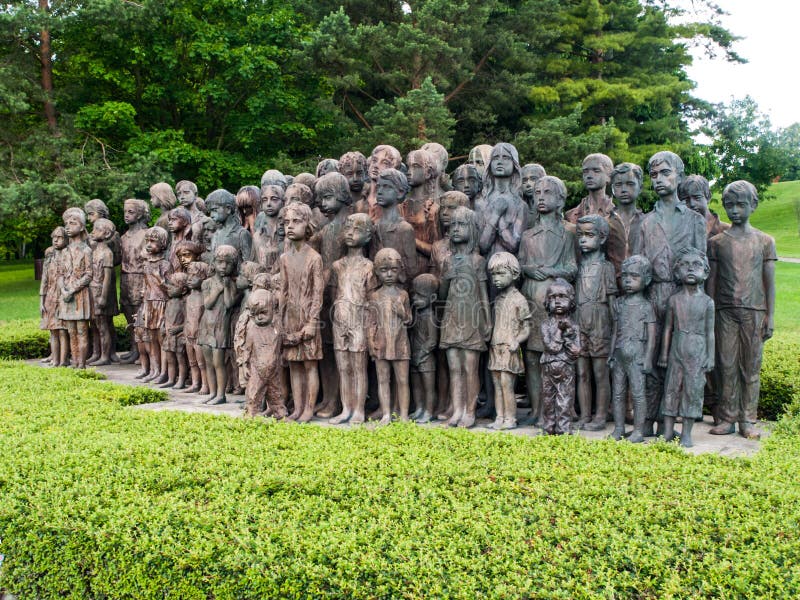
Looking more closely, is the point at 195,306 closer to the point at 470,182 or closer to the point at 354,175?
the point at 354,175

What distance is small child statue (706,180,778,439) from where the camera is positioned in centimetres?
704

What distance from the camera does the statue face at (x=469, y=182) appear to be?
8.29m

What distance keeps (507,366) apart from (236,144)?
702 inches

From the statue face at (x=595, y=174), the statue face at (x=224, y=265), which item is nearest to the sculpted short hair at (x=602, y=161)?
the statue face at (x=595, y=174)

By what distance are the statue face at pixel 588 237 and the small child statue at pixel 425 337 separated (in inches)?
64.0

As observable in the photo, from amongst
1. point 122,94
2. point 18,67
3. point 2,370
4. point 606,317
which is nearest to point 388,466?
point 606,317

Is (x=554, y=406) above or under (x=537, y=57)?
under

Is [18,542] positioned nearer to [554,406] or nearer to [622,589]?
[622,589]

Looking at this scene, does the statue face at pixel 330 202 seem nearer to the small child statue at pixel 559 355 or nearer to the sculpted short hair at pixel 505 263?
the sculpted short hair at pixel 505 263

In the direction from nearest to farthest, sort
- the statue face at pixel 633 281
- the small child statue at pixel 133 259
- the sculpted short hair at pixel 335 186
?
the statue face at pixel 633 281 → the sculpted short hair at pixel 335 186 → the small child statue at pixel 133 259

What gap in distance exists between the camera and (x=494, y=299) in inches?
291

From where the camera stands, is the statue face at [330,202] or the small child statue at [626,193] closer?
the small child statue at [626,193]

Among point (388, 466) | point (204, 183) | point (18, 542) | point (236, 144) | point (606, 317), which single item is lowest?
point (18, 542)

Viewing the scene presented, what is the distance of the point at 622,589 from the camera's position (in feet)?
12.0
